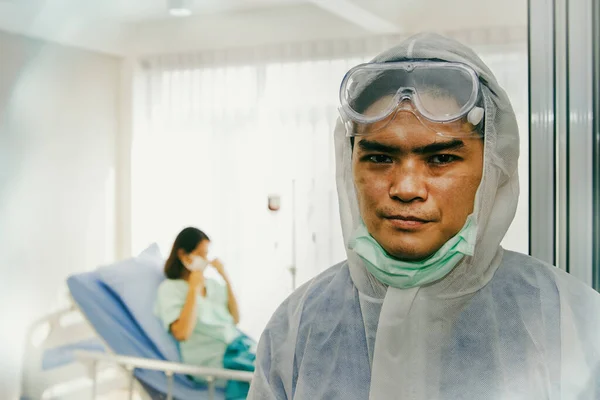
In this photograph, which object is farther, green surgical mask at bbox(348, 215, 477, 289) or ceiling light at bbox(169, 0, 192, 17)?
ceiling light at bbox(169, 0, 192, 17)

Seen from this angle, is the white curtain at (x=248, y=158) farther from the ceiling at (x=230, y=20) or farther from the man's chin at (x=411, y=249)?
the man's chin at (x=411, y=249)

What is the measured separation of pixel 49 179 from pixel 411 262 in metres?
1.08

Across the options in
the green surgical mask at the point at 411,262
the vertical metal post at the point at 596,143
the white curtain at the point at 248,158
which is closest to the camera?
the green surgical mask at the point at 411,262

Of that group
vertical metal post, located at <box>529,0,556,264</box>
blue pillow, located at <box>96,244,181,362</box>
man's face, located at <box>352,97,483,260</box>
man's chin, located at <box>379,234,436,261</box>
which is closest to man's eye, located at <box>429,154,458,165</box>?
man's face, located at <box>352,97,483,260</box>

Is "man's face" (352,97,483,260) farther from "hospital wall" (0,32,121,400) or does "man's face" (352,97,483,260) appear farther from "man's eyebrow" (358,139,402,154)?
"hospital wall" (0,32,121,400)

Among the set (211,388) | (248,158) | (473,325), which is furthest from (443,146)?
(211,388)

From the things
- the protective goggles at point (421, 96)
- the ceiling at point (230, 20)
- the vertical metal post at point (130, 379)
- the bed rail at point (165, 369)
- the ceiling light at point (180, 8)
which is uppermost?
the ceiling light at point (180, 8)

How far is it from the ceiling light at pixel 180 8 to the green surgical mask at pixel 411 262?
854 mm

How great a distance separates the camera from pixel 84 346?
5.57 ft

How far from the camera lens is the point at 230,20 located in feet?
5.26

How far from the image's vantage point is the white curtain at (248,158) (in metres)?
1.50

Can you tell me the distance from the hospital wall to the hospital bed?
0.18 feet

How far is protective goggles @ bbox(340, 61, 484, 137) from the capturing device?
3.39ft

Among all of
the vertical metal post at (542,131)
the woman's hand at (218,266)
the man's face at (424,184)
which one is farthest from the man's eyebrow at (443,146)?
the woman's hand at (218,266)
